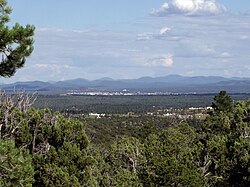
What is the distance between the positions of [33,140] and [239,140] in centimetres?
1443

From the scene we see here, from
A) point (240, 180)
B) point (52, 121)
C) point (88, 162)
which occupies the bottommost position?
point (240, 180)

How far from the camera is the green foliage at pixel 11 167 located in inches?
628

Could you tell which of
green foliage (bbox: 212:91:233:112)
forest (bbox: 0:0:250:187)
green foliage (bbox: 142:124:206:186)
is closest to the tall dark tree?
forest (bbox: 0:0:250:187)

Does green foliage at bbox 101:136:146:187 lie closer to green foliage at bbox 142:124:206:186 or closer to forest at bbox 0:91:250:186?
forest at bbox 0:91:250:186

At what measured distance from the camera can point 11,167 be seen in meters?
16.3

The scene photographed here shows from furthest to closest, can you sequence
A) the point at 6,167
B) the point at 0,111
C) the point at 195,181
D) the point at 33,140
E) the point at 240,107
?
the point at 240,107
the point at 195,181
the point at 33,140
the point at 0,111
the point at 6,167

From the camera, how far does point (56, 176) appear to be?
21.7 m

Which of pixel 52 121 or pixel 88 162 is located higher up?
pixel 52 121

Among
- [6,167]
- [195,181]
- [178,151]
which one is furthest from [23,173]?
[178,151]

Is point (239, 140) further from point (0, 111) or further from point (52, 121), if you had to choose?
point (0, 111)

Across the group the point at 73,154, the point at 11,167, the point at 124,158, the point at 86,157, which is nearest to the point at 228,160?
the point at 124,158

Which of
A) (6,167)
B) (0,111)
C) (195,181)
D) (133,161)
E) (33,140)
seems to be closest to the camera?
(6,167)

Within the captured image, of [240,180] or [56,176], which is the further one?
[240,180]

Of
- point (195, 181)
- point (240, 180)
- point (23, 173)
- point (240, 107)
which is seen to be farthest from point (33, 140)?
point (240, 107)
